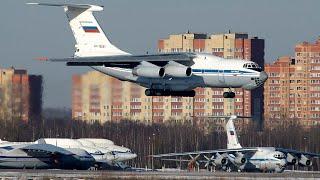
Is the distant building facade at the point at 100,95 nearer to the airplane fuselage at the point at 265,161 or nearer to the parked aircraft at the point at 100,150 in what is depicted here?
the parked aircraft at the point at 100,150

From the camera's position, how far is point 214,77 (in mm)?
75875

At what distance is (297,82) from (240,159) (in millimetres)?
46200

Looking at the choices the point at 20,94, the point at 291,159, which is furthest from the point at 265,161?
the point at 20,94

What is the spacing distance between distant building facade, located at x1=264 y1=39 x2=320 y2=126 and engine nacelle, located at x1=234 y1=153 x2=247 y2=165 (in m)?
39.4

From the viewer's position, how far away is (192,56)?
3056 inches

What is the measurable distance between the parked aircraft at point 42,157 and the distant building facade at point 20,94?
11.2 ft

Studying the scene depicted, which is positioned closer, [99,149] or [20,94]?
[20,94]

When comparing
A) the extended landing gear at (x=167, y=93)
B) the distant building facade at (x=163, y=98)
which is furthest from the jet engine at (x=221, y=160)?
the extended landing gear at (x=167, y=93)

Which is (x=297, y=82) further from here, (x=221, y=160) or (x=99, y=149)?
(x=99, y=149)

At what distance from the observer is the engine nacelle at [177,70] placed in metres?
76.6

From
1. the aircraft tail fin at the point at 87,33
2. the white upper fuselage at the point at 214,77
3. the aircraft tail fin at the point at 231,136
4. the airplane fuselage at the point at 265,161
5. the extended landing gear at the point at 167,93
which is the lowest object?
the airplane fuselage at the point at 265,161

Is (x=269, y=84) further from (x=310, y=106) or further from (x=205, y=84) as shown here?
(x=205, y=84)

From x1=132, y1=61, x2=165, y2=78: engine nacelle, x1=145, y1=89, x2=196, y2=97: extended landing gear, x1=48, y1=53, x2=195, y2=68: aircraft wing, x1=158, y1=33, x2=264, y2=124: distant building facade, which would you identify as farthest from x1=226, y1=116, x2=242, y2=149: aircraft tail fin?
x1=132, y1=61, x2=165, y2=78: engine nacelle

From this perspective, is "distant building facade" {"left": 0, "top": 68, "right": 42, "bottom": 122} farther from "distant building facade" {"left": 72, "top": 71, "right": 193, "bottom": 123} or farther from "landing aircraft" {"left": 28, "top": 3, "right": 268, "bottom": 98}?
"landing aircraft" {"left": 28, "top": 3, "right": 268, "bottom": 98}
